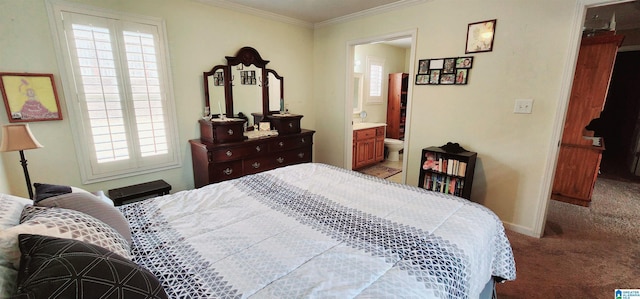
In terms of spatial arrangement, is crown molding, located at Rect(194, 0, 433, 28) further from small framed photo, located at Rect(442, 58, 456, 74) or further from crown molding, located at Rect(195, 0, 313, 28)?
small framed photo, located at Rect(442, 58, 456, 74)

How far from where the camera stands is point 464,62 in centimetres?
268

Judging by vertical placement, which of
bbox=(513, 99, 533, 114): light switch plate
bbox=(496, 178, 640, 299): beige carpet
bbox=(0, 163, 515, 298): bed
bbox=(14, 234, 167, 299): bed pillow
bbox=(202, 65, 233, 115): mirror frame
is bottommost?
bbox=(496, 178, 640, 299): beige carpet

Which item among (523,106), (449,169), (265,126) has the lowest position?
(449,169)

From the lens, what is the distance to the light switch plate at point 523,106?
2.38 m

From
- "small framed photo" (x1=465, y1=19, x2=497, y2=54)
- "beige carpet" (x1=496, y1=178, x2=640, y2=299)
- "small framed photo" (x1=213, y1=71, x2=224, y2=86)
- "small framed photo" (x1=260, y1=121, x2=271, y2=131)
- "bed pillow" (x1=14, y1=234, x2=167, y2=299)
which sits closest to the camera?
"bed pillow" (x1=14, y1=234, x2=167, y2=299)

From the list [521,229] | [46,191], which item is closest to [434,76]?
[521,229]

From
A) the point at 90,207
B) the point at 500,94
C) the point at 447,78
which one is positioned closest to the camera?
the point at 90,207

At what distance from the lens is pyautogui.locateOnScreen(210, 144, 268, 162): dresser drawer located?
280 cm

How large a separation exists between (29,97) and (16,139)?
629 millimetres

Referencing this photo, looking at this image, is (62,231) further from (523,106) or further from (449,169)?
(523,106)

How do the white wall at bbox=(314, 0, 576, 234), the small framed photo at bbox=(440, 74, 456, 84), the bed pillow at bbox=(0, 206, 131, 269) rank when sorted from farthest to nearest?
the small framed photo at bbox=(440, 74, 456, 84) < the white wall at bbox=(314, 0, 576, 234) < the bed pillow at bbox=(0, 206, 131, 269)

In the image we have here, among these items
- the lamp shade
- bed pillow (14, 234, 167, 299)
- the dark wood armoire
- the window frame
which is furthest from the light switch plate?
the lamp shade

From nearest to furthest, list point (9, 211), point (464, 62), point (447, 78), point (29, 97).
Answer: point (9, 211) < point (29, 97) < point (464, 62) < point (447, 78)

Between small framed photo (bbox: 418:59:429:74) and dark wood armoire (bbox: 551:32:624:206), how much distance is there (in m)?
1.75
